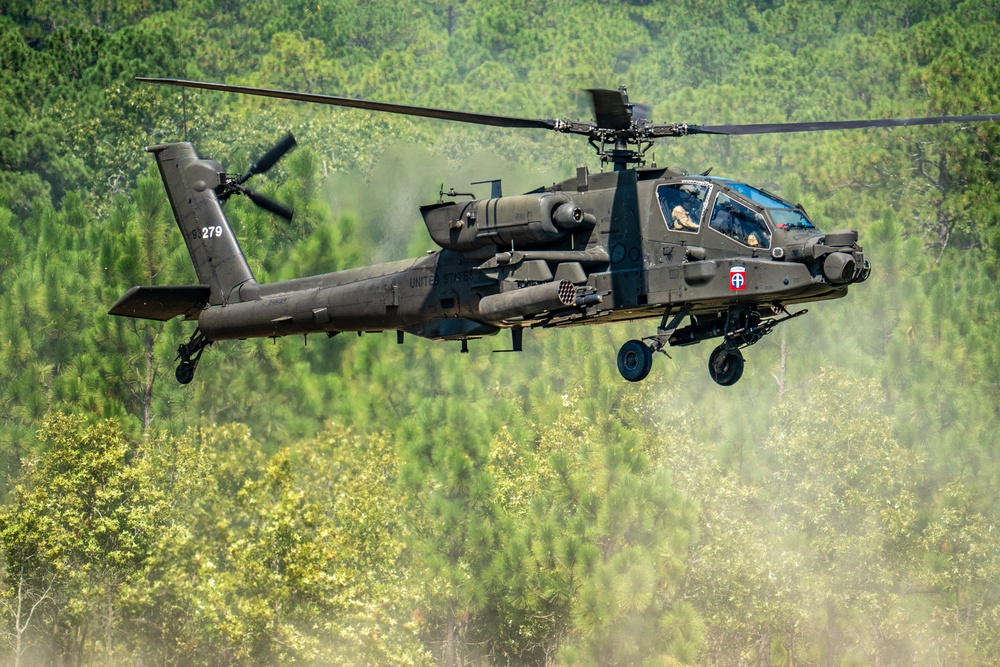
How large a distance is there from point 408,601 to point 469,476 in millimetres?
4218

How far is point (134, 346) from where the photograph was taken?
4434cm

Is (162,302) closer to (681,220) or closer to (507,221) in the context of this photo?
(507,221)

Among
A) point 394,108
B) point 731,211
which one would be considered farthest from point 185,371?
point 731,211

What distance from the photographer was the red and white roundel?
18094 millimetres

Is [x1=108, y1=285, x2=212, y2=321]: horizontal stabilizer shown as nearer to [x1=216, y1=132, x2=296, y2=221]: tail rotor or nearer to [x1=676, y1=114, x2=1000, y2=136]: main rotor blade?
[x1=216, y1=132, x2=296, y2=221]: tail rotor

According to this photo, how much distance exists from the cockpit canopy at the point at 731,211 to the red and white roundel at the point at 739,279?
15.7 inches

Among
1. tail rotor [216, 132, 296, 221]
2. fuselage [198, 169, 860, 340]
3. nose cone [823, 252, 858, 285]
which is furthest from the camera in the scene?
tail rotor [216, 132, 296, 221]

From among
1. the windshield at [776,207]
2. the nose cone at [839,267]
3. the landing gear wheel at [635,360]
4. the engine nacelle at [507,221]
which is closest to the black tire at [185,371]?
the engine nacelle at [507,221]

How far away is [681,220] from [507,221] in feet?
7.26

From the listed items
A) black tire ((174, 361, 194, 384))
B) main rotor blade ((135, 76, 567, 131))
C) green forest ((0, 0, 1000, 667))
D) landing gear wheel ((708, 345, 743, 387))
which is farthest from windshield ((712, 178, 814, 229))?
green forest ((0, 0, 1000, 667))

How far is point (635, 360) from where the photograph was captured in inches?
763

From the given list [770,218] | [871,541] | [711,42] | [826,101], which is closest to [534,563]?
[871,541]

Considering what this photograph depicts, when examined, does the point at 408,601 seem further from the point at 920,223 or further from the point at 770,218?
the point at 920,223

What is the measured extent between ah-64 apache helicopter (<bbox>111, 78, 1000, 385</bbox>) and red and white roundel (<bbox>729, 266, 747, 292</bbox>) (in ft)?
0.06
